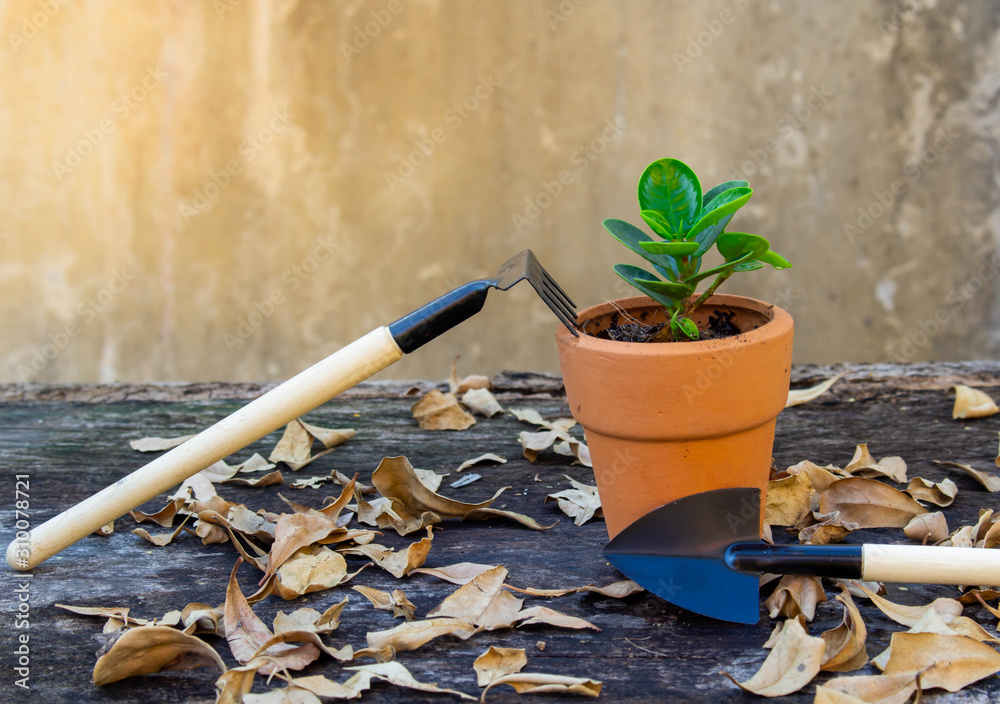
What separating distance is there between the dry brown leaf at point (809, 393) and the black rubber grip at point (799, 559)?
67 cm

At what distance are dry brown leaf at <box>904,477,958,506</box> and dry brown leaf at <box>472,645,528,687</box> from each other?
2.07ft

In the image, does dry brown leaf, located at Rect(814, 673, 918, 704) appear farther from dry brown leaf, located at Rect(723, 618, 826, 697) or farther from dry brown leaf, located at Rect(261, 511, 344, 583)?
dry brown leaf, located at Rect(261, 511, 344, 583)

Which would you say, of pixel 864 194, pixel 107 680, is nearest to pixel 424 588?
pixel 107 680

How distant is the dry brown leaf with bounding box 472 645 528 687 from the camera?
2.56 ft

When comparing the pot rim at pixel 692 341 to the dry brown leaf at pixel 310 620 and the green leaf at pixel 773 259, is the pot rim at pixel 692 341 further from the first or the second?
the dry brown leaf at pixel 310 620

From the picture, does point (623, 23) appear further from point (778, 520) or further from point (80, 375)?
point (80, 375)

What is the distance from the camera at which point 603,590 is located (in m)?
0.91

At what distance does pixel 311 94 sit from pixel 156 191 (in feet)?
1.81

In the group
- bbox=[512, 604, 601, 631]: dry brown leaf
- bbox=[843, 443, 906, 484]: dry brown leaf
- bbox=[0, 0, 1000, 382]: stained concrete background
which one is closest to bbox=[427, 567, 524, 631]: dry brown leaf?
bbox=[512, 604, 601, 631]: dry brown leaf

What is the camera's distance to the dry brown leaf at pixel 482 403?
1.53 meters

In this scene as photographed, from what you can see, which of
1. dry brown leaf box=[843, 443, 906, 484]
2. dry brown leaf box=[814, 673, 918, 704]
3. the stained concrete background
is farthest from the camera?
the stained concrete background

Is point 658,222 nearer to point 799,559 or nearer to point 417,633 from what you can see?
point 799,559

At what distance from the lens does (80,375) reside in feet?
8.71

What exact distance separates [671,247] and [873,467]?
545 millimetres
